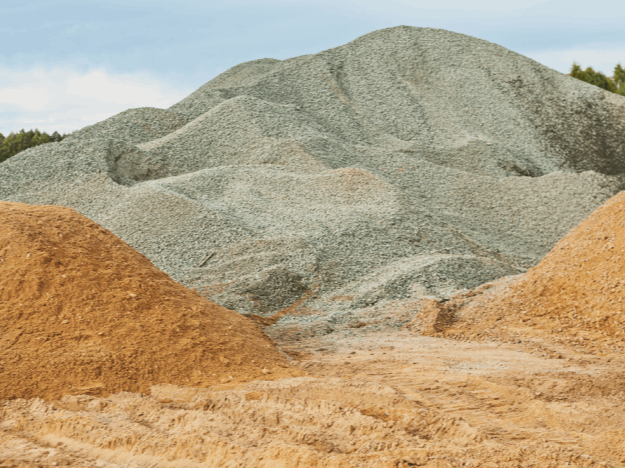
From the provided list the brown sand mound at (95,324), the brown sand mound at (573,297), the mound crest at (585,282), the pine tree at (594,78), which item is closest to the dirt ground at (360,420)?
the brown sand mound at (95,324)

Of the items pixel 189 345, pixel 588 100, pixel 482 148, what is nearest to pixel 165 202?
pixel 189 345

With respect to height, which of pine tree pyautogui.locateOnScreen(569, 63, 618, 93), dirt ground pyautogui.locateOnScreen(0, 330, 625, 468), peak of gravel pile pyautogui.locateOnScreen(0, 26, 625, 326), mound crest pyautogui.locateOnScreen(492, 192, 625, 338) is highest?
pine tree pyautogui.locateOnScreen(569, 63, 618, 93)

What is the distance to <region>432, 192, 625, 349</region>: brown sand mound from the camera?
7102 millimetres

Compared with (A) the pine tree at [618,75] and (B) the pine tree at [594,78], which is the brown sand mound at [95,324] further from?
(A) the pine tree at [618,75]

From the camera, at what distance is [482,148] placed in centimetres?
1914

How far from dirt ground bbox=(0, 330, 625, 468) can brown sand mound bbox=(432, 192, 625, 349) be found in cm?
82

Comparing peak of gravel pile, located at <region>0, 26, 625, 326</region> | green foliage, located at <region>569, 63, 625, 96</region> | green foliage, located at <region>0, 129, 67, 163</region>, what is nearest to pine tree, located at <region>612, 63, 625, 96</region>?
green foliage, located at <region>569, 63, 625, 96</region>

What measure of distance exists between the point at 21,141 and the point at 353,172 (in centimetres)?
1371

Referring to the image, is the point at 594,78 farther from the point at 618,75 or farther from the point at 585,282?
the point at 585,282

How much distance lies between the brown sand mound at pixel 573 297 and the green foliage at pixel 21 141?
710 inches

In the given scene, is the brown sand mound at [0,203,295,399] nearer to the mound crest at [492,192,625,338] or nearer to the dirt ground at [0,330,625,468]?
the dirt ground at [0,330,625,468]

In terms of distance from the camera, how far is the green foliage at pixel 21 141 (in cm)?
2061

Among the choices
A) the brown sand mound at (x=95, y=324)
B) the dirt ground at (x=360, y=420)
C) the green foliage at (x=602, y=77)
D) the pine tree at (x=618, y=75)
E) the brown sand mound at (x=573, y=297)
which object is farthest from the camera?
the pine tree at (x=618, y=75)

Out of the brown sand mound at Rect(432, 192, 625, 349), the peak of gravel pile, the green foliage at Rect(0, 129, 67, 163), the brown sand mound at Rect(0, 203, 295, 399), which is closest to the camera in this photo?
the brown sand mound at Rect(0, 203, 295, 399)
